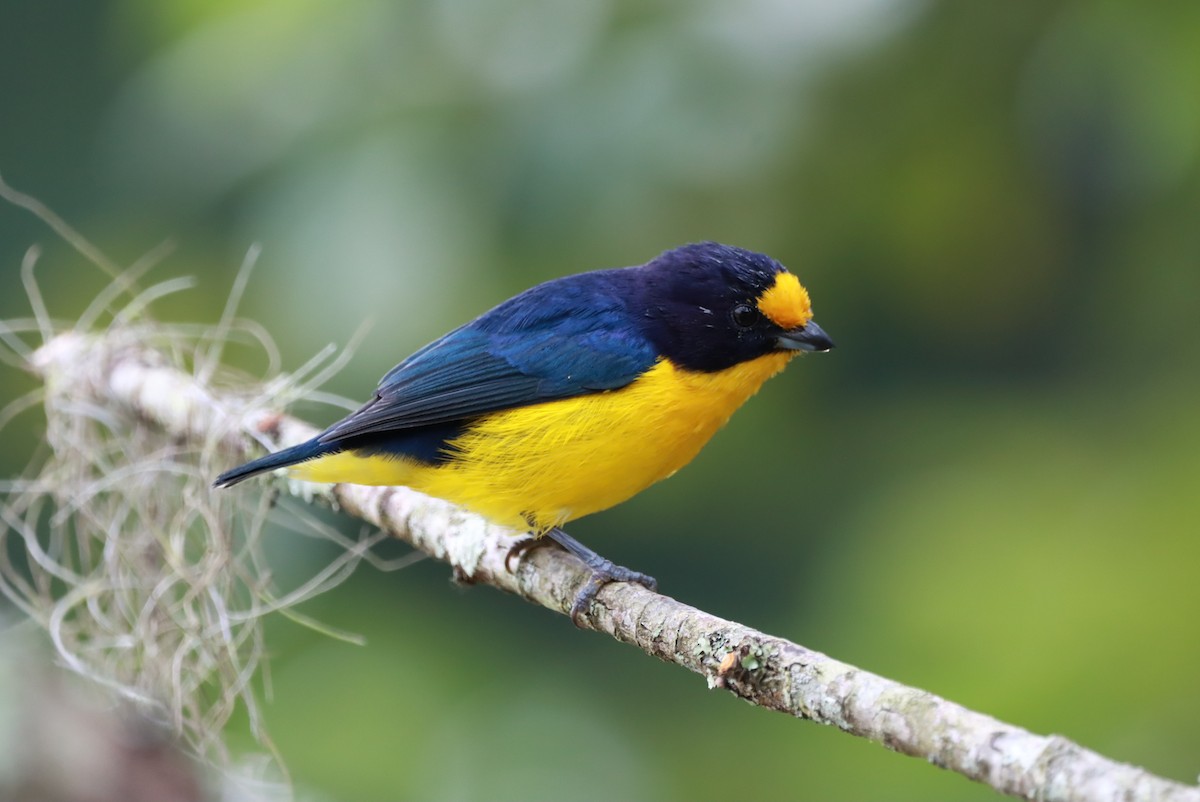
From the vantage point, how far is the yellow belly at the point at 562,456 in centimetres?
347

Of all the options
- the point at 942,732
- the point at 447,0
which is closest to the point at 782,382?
the point at 447,0

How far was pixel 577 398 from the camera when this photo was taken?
3.58 m

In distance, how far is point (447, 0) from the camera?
161 inches

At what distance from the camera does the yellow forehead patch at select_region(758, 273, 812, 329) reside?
3574 mm

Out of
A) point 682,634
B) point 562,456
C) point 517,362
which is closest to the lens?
point 682,634

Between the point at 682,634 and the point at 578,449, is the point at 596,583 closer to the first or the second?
the point at 578,449

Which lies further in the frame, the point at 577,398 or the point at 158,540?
the point at 158,540

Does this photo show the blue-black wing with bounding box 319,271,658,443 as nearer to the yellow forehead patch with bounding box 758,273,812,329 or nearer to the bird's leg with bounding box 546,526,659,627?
the yellow forehead patch with bounding box 758,273,812,329

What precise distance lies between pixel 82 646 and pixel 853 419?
290cm

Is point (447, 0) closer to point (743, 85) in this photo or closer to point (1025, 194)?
point (743, 85)

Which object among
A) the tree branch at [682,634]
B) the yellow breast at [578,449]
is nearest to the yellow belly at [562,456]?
the yellow breast at [578,449]

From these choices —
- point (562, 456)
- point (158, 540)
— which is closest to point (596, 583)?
point (562, 456)

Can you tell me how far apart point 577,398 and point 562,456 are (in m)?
0.19

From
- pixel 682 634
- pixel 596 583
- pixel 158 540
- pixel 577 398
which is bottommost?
pixel 158 540
